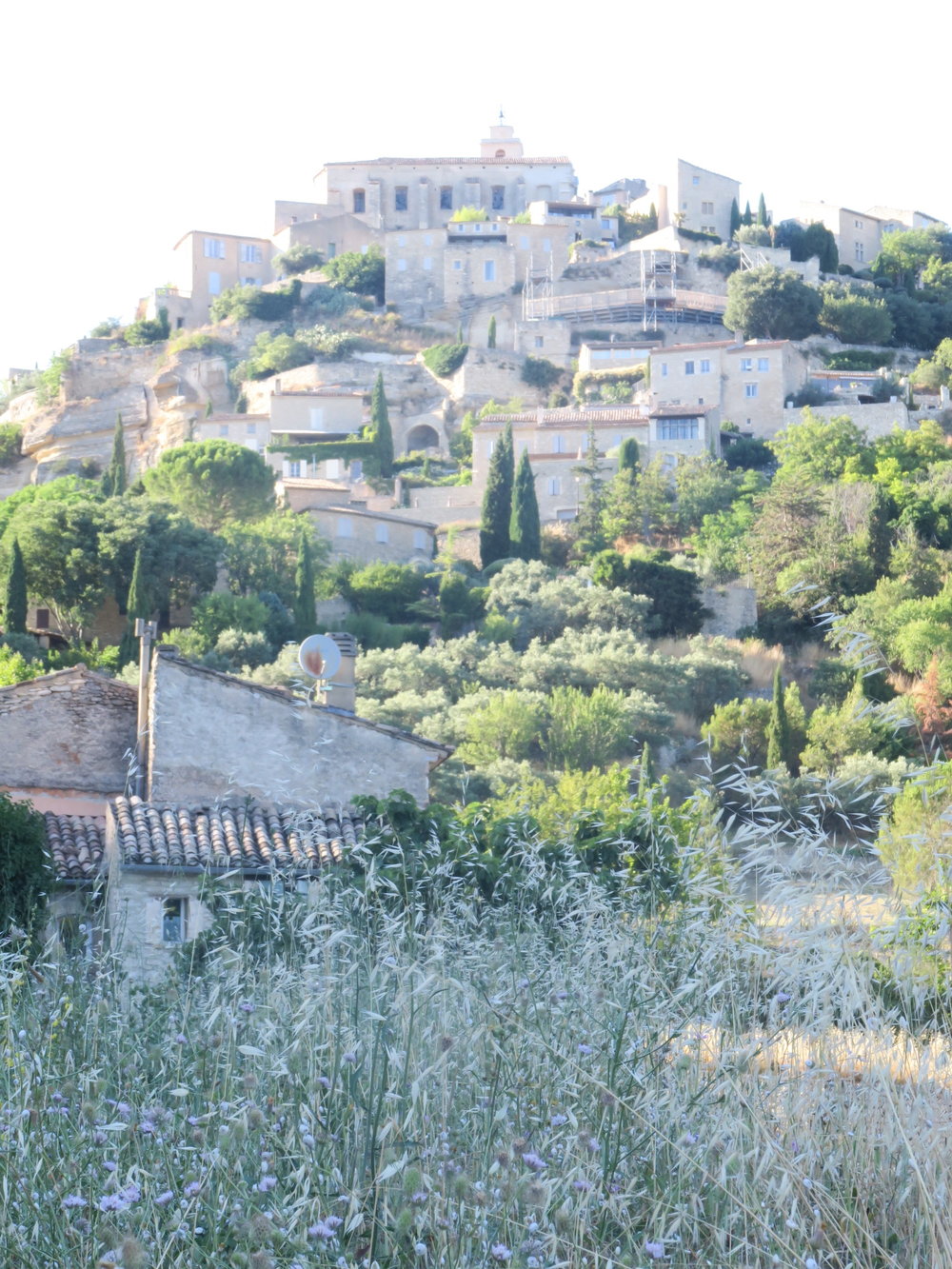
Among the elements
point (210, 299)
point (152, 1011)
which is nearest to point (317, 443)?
point (210, 299)

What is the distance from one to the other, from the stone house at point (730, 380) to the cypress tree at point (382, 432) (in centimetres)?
942

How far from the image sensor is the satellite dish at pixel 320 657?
69.7 feet

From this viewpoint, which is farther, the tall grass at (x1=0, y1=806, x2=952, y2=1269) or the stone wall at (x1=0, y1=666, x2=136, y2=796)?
the stone wall at (x1=0, y1=666, x2=136, y2=796)

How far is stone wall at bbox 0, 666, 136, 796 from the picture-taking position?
67.8ft

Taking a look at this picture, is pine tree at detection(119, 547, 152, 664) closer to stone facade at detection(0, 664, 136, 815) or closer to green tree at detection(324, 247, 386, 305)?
stone facade at detection(0, 664, 136, 815)

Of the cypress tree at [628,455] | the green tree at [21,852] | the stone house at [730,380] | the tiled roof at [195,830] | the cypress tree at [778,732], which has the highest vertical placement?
the stone house at [730,380]

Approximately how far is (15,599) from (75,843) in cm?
2525

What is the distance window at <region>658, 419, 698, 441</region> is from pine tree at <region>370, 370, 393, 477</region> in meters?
9.91

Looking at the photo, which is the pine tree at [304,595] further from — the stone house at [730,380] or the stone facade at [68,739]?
the stone facade at [68,739]

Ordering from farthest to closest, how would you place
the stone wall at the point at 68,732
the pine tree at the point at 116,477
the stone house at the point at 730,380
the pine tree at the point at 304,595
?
1. the stone house at the point at 730,380
2. the pine tree at the point at 116,477
3. the pine tree at the point at 304,595
4. the stone wall at the point at 68,732

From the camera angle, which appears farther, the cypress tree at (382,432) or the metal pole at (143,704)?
the cypress tree at (382,432)

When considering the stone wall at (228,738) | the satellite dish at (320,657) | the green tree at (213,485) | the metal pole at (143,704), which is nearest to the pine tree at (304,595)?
the green tree at (213,485)

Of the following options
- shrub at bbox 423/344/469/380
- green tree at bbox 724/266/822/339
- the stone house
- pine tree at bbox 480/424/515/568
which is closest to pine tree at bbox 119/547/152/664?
pine tree at bbox 480/424/515/568

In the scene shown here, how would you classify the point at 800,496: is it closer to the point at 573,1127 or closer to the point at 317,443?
the point at 317,443
